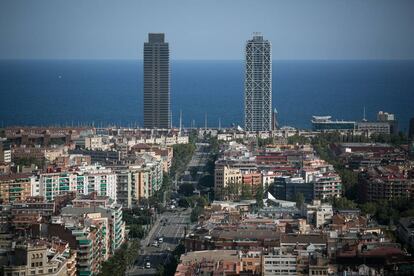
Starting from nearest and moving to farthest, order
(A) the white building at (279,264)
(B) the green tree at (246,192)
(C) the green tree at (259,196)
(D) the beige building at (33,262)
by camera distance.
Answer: (D) the beige building at (33,262) < (A) the white building at (279,264) < (C) the green tree at (259,196) < (B) the green tree at (246,192)

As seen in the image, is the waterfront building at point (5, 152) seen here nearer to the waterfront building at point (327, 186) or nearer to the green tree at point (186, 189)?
the green tree at point (186, 189)

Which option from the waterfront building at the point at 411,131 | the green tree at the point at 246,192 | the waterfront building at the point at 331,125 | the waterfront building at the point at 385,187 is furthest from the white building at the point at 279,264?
the waterfront building at the point at 331,125

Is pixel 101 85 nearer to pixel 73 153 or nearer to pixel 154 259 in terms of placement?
pixel 73 153

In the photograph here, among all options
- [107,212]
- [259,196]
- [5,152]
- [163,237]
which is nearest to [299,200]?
[259,196]

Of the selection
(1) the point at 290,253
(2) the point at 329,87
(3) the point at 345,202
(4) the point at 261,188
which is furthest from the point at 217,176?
(2) the point at 329,87

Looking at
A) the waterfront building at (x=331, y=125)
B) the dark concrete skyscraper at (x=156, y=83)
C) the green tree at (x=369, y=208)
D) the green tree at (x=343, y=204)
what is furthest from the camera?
the dark concrete skyscraper at (x=156, y=83)
